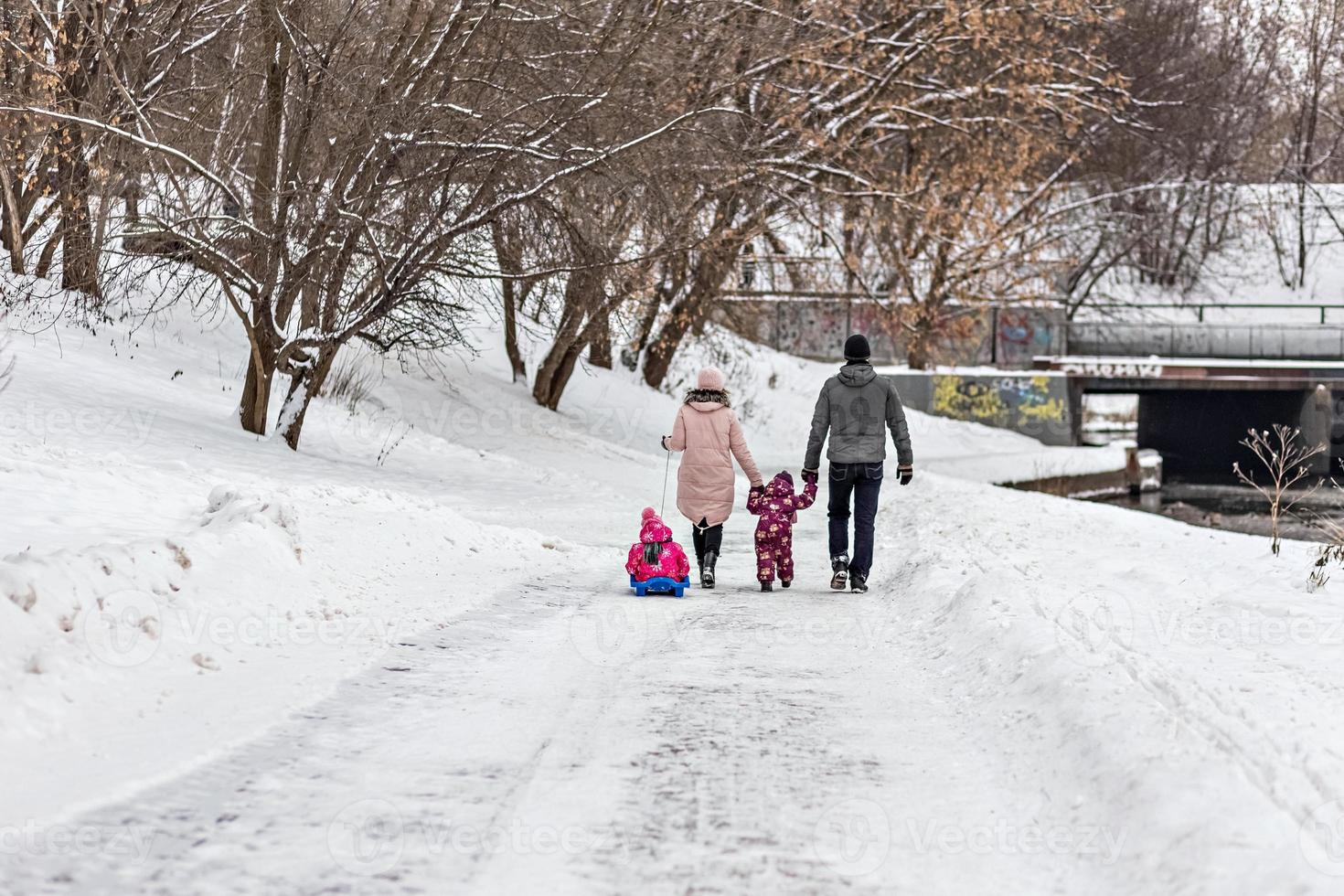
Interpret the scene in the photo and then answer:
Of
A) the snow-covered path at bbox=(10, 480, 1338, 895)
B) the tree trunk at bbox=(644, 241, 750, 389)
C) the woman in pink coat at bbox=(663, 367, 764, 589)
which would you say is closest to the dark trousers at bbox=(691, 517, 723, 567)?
the woman in pink coat at bbox=(663, 367, 764, 589)

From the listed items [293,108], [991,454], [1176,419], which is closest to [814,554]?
[293,108]

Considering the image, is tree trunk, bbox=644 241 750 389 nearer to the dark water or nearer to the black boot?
the dark water

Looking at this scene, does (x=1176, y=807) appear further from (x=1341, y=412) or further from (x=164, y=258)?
(x=1341, y=412)

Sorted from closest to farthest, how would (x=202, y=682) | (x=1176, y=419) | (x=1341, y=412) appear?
(x=202, y=682), (x=1341, y=412), (x=1176, y=419)

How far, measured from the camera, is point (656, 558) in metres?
10.3

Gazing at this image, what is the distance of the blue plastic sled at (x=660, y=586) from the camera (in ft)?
33.6

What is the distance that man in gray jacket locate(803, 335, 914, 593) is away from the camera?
1084cm

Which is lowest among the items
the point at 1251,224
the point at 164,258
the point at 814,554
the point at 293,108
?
the point at 814,554

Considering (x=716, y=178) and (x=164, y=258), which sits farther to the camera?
(x=716, y=178)

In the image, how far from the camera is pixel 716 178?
66.5ft

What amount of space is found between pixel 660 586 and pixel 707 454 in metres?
1.40

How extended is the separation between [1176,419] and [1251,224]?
13.4 meters

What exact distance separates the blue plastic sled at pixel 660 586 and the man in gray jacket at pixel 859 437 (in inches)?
52.8

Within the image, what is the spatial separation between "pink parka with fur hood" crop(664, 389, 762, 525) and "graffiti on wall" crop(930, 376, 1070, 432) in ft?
91.9
